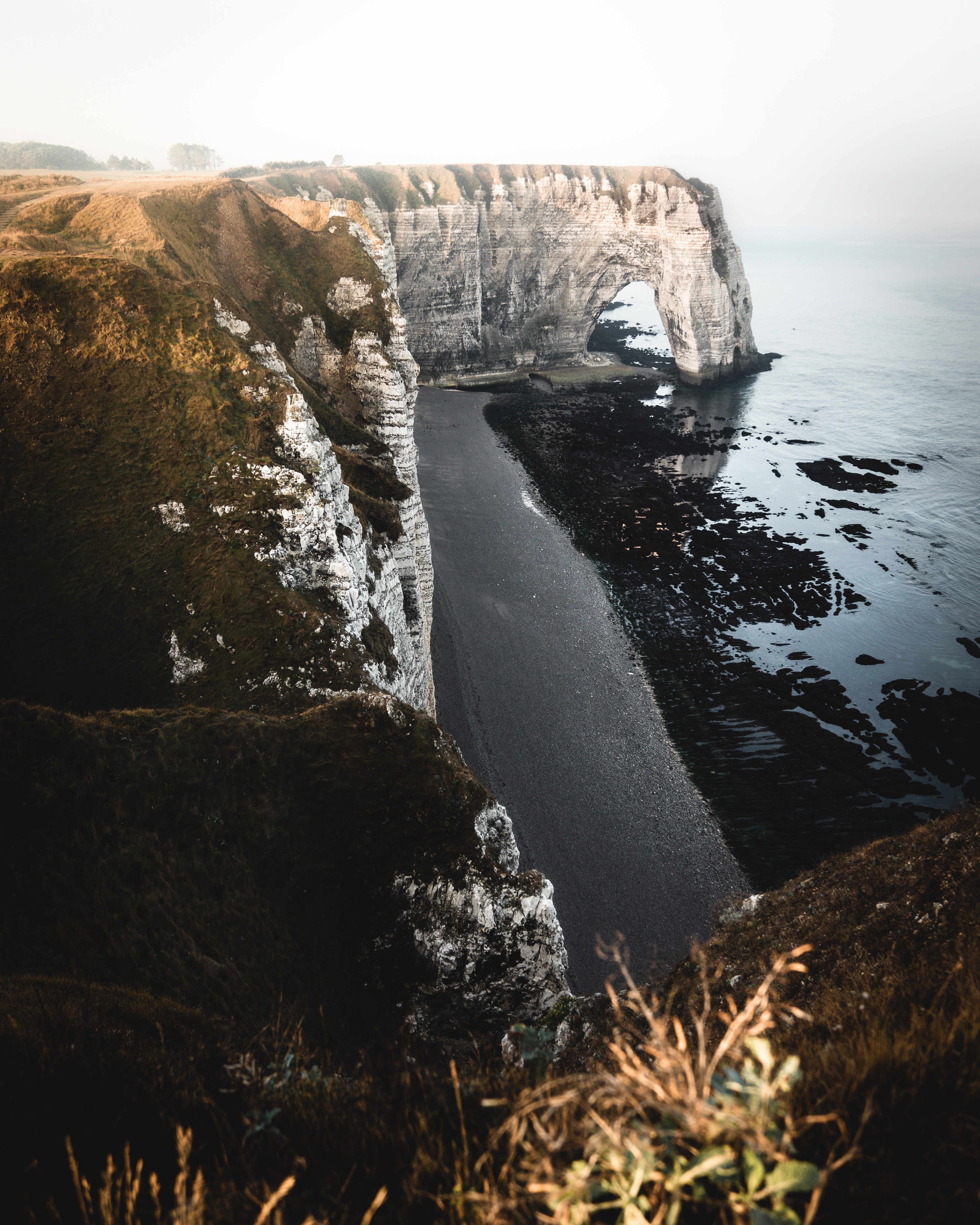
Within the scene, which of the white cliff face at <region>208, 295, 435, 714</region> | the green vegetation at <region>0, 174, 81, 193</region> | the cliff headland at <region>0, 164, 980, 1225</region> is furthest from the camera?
the green vegetation at <region>0, 174, 81, 193</region>

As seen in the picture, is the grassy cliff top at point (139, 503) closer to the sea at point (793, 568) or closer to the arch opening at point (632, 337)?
the sea at point (793, 568)

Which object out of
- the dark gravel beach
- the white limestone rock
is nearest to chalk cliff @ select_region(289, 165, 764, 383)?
the dark gravel beach

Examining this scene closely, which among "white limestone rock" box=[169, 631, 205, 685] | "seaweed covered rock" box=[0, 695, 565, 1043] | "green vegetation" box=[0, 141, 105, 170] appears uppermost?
"green vegetation" box=[0, 141, 105, 170]

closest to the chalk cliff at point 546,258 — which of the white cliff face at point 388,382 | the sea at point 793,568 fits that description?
the sea at point 793,568

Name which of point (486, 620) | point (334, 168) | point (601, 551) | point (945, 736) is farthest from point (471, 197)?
point (945, 736)

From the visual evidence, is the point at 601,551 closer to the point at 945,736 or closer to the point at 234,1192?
the point at 945,736

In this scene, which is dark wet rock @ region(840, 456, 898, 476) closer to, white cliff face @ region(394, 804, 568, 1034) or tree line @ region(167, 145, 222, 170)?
white cliff face @ region(394, 804, 568, 1034)
